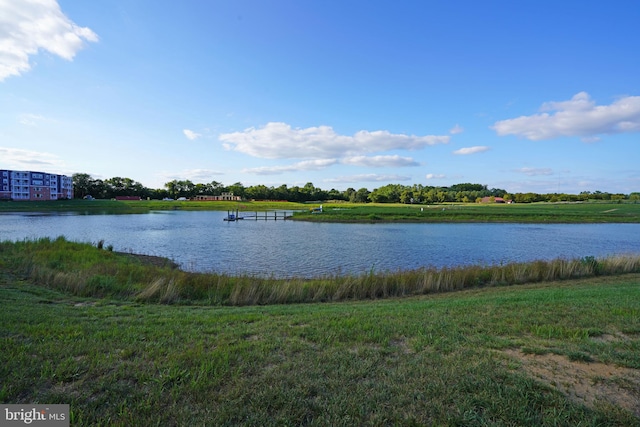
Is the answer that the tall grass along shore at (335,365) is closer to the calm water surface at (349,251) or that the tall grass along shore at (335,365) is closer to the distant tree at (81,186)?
the calm water surface at (349,251)

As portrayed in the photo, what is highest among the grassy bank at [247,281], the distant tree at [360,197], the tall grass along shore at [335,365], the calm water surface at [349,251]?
the distant tree at [360,197]

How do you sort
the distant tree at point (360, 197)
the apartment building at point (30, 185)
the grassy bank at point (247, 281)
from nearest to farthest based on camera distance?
the grassy bank at point (247, 281), the apartment building at point (30, 185), the distant tree at point (360, 197)

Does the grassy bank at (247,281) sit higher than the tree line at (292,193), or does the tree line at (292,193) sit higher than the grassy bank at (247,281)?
the tree line at (292,193)

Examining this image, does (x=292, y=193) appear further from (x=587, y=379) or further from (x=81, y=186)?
(x=587, y=379)

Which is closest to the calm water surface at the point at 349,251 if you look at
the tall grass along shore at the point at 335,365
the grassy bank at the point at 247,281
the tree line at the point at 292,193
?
the grassy bank at the point at 247,281

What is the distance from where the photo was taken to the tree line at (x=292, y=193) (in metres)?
141

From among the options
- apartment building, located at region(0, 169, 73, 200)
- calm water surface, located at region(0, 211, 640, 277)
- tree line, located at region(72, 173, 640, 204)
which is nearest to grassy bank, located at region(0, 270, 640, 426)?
calm water surface, located at region(0, 211, 640, 277)

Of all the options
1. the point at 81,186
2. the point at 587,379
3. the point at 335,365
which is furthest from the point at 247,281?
the point at 81,186

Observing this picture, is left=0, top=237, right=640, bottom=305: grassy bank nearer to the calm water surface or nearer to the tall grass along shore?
the tall grass along shore

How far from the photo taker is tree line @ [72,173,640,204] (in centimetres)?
14088

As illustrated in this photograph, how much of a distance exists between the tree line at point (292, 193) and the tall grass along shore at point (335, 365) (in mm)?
147102

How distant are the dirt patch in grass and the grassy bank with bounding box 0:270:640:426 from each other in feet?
0.07

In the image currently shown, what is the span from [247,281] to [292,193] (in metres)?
143

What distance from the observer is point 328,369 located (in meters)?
4.12
